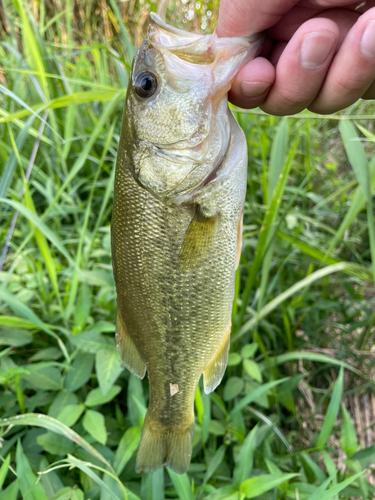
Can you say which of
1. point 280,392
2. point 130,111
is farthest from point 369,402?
point 130,111

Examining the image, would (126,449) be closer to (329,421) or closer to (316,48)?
(329,421)

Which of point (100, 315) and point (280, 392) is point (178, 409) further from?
point (100, 315)

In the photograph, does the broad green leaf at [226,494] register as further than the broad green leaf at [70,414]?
No

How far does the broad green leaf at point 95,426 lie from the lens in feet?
3.72

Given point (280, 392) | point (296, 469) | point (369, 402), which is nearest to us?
point (296, 469)

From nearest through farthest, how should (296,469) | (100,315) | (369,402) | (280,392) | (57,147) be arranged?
(296,469) < (280,392) < (100,315) < (369,402) < (57,147)

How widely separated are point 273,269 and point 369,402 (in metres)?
0.89

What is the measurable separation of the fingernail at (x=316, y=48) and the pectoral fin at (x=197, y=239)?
0.53 m

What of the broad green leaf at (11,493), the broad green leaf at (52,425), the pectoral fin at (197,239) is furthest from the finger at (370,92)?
the broad green leaf at (11,493)

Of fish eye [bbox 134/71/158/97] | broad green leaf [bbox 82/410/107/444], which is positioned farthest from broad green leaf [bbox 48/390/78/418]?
fish eye [bbox 134/71/158/97]

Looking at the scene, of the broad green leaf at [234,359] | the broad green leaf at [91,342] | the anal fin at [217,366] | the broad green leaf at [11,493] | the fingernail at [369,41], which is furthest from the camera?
the broad green leaf at [234,359]

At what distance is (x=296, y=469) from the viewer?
1.42 m

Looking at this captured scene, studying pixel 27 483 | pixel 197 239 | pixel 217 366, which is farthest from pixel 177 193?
pixel 27 483

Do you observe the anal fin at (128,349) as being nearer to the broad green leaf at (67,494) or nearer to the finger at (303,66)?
the broad green leaf at (67,494)
